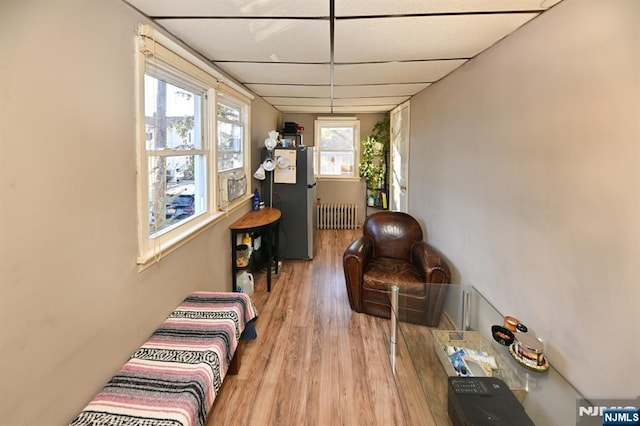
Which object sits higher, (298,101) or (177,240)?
(298,101)

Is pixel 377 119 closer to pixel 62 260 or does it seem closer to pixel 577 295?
pixel 577 295

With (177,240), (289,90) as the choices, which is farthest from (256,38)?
(289,90)

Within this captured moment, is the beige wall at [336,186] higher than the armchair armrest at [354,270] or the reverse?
higher

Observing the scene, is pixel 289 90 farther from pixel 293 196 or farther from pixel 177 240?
pixel 177 240

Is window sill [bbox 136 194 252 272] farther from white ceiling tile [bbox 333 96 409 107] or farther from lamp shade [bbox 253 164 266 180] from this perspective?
white ceiling tile [bbox 333 96 409 107]

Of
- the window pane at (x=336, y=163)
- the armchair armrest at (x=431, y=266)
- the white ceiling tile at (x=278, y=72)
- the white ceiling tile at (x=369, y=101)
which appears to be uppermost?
the white ceiling tile at (x=369, y=101)

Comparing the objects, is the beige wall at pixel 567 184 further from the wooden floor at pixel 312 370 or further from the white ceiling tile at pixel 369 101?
the white ceiling tile at pixel 369 101

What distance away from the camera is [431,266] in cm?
283

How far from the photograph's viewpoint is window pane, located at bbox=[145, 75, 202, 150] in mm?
1837

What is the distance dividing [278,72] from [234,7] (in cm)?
131

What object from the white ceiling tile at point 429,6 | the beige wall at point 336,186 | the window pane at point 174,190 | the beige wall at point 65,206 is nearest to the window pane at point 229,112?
the window pane at point 174,190

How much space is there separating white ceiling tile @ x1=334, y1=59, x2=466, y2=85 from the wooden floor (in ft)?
7.28

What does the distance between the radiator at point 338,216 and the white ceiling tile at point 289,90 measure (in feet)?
9.09

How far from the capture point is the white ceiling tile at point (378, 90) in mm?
3491
